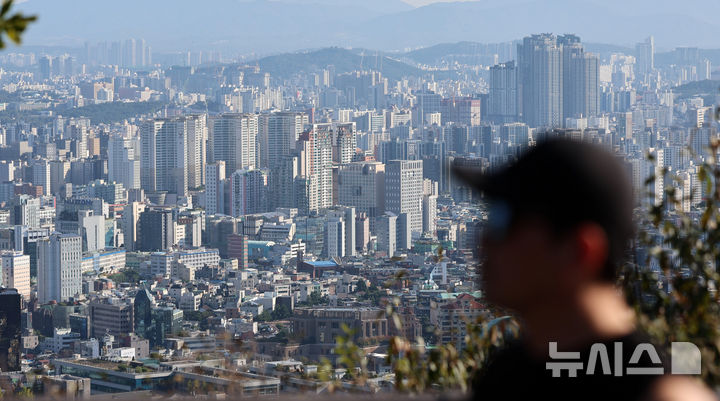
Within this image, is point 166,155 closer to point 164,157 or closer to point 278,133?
point 164,157

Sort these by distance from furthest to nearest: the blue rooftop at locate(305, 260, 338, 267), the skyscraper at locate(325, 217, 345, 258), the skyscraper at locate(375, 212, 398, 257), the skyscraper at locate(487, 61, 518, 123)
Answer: the skyscraper at locate(487, 61, 518, 123)
the skyscraper at locate(375, 212, 398, 257)
the skyscraper at locate(325, 217, 345, 258)
the blue rooftop at locate(305, 260, 338, 267)

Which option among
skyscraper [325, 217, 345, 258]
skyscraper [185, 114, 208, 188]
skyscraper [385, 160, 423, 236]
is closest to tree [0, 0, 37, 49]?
skyscraper [325, 217, 345, 258]

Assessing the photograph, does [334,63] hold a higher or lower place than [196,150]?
higher

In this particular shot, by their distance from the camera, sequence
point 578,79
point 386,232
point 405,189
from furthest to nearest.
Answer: point 578,79
point 405,189
point 386,232

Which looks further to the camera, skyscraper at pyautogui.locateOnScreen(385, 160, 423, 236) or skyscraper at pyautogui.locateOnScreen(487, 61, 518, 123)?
skyscraper at pyautogui.locateOnScreen(487, 61, 518, 123)

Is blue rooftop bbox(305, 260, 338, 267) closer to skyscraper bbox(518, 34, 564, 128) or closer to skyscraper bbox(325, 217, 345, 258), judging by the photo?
skyscraper bbox(325, 217, 345, 258)

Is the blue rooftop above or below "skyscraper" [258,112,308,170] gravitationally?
below

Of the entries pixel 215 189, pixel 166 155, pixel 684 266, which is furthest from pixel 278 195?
pixel 684 266
